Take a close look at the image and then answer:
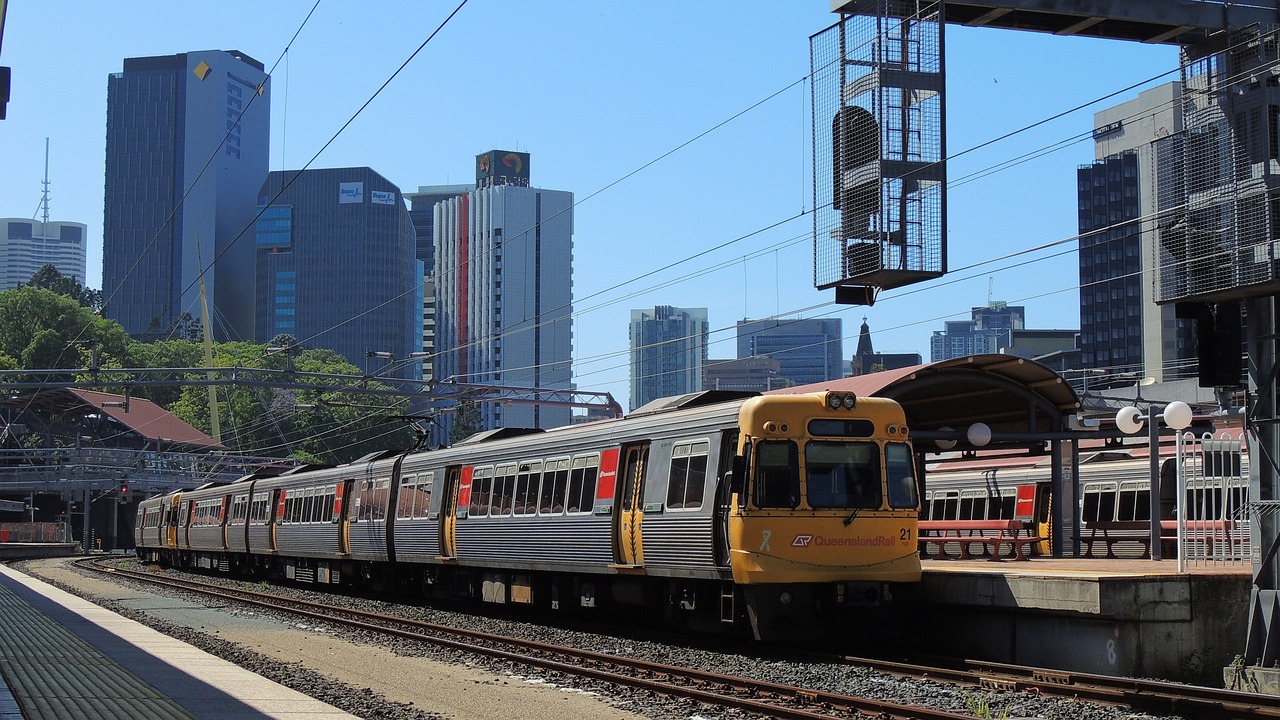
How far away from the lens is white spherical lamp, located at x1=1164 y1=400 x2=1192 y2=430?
1670cm

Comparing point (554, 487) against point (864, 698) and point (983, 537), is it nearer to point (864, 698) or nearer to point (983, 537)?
point (983, 537)

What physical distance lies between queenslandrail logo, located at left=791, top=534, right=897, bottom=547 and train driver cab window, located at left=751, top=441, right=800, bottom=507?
0.42 metres

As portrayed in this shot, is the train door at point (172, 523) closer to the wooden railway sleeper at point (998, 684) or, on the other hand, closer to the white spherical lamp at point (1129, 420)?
the white spherical lamp at point (1129, 420)

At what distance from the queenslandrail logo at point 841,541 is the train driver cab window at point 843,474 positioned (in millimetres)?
394

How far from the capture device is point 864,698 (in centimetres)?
1242

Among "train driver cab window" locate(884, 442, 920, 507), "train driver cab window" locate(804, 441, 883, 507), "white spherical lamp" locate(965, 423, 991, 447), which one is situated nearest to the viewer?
"train driver cab window" locate(804, 441, 883, 507)

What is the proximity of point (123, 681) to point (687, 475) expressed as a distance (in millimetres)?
7145

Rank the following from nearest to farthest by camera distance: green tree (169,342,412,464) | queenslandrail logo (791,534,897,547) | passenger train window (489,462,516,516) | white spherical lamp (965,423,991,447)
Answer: queenslandrail logo (791,534,897,547) → white spherical lamp (965,423,991,447) → passenger train window (489,462,516,516) → green tree (169,342,412,464)

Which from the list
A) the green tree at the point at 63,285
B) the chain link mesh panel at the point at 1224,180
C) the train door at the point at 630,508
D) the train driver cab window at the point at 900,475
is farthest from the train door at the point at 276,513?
the green tree at the point at 63,285

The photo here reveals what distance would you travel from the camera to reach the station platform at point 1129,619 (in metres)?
13.9

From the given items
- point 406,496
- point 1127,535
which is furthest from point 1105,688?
point 406,496

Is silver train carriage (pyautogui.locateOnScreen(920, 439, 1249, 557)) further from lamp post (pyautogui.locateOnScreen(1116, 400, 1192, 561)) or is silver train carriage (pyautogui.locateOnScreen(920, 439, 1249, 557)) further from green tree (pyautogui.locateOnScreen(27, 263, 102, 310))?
green tree (pyautogui.locateOnScreen(27, 263, 102, 310))

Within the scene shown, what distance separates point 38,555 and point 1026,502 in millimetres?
50508

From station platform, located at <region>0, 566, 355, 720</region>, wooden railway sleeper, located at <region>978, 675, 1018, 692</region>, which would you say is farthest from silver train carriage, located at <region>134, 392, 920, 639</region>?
station platform, located at <region>0, 566, 355, 720</region>
